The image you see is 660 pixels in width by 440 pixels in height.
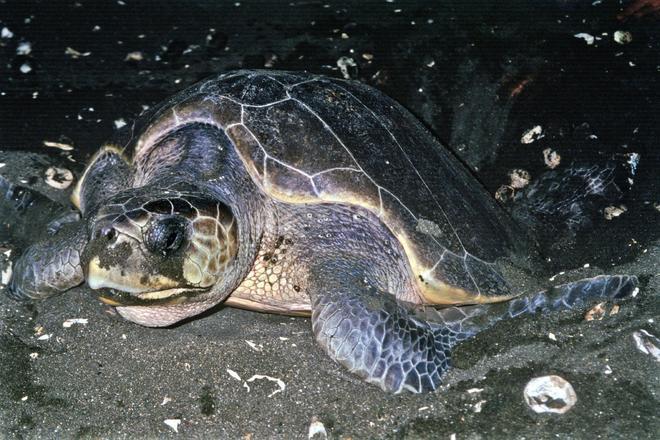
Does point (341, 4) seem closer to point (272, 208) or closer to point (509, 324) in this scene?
point (272, 208)

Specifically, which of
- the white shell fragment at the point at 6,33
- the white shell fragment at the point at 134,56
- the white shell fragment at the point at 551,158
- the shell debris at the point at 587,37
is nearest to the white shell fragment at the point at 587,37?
the shell debris at the point at 587,37

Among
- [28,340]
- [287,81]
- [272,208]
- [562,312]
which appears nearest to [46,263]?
[28,340]

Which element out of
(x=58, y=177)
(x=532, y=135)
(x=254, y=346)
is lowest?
(x=254, y=346)

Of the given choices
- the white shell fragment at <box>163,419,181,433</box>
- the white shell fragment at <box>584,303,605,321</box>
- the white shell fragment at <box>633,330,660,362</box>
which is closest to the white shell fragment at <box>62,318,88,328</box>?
the white shell fragment at <box>163,419,181,433</box>

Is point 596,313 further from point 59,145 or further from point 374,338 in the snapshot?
point 59,145

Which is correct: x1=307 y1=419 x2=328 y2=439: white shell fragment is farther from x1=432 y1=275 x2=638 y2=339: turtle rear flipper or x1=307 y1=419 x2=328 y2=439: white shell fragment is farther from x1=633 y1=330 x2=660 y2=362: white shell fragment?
x1=633 y1=330 x2=660 y2=362: white shell fragment

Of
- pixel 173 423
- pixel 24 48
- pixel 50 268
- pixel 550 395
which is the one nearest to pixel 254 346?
pixel 173 423

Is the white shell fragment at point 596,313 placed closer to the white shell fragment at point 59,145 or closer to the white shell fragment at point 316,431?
the white shell fragment at point 316,431
